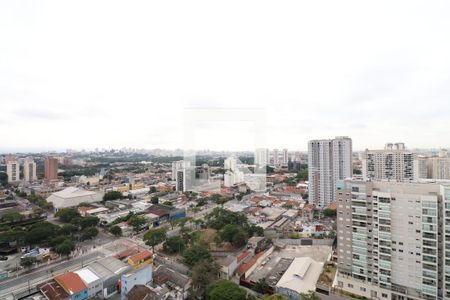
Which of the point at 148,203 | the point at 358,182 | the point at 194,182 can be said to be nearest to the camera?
the point at 358,182

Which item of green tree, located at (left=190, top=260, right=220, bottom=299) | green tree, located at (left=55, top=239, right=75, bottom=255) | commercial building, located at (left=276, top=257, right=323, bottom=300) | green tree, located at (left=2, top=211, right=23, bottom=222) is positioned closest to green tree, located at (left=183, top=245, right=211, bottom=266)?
green tree, located at (left=190, top=260, right=220, bottom=299)

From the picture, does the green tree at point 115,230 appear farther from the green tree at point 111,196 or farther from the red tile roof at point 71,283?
the green tree at point 111,196

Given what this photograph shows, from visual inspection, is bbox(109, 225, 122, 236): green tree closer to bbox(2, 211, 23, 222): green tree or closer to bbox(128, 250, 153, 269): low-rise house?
bbox(128, 250, 153, 269): low-rise house

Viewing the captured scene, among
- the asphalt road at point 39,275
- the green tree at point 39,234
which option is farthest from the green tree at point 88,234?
the asphalt road at point 39,275

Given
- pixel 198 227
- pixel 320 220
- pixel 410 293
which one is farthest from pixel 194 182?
pixel 410 293

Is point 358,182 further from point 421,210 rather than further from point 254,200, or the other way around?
point 254,200

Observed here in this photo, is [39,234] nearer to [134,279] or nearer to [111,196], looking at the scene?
[134,279]

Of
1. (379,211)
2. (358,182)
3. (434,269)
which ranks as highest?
(358,182)
